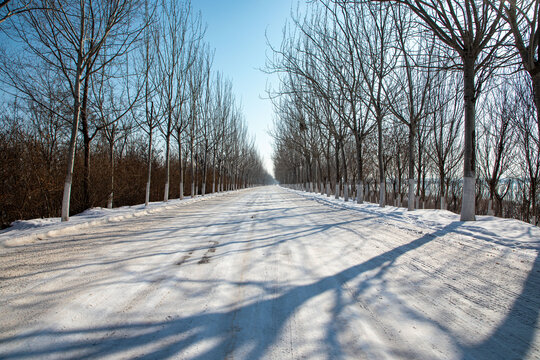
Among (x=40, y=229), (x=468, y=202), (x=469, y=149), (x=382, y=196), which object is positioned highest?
(x=469, y=149)

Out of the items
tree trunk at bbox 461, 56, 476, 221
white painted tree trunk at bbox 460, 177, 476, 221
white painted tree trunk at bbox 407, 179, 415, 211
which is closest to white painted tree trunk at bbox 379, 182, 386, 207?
white painted tree trunk at bbox 407, 179, 415, 211

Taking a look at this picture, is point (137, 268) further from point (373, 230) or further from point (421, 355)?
point (373, 230)

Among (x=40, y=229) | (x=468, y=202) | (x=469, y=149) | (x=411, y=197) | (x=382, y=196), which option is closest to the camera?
(x=40, y=229)

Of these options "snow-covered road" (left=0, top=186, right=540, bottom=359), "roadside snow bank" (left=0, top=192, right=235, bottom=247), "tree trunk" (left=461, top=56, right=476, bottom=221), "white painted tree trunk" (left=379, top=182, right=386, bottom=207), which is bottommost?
"roadside snow bank" (left=0, top=192, right=235, bottom=247)

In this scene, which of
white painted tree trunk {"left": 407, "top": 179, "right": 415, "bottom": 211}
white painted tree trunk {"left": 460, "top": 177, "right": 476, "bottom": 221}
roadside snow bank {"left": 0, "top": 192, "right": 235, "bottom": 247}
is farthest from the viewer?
white painted tree trunk {"left": 407, "top": 179, "right": 415, "bottom": 211}

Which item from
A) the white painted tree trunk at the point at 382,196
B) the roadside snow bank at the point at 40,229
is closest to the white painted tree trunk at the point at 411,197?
the white painted tree trunk at the point at 382,196

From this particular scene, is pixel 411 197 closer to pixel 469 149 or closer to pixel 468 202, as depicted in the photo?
pixel 469 149

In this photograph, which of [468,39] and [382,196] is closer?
[468,39]

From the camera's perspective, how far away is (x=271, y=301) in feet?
7.75

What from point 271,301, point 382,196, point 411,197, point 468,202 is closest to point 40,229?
point 271,301

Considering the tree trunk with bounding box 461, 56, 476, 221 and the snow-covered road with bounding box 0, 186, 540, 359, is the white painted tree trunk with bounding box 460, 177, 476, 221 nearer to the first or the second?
the tree trunk with bounding box 461, 56, 476, 221

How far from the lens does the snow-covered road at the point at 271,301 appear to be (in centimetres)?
173

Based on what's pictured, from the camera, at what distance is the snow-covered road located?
173 cm

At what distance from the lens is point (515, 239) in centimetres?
457
